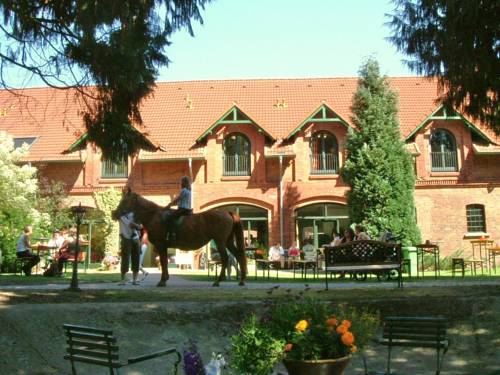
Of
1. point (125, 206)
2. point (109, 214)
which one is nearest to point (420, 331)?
point (125, 206)

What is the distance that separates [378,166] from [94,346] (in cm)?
1885

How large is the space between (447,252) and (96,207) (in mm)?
15926

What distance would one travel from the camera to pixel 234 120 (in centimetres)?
2638

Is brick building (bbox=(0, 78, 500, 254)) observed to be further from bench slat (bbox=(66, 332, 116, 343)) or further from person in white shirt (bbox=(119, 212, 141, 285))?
bench slat (bbox=(66, 332, 116, 343))

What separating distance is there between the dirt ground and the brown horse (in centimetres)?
375

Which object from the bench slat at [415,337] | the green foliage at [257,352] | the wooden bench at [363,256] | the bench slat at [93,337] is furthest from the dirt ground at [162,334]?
the wooden bench at [363,256]

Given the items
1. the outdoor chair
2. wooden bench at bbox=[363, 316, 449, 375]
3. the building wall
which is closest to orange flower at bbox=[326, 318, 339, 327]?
wooden bench at bbox=[363, 316, 449, 375]

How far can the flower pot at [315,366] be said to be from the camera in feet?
16.4

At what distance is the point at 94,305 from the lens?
8.53 meters

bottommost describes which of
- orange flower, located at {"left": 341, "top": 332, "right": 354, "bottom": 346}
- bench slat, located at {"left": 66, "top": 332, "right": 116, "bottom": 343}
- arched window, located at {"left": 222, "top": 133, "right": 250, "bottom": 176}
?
bench slat, located at {"left": 66, "top": 332, "right": 116, "bottom": 343}

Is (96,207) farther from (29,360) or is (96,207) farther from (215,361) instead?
(215,361)

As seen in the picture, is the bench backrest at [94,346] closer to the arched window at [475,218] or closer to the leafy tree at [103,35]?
the leafy tree at [103,35]

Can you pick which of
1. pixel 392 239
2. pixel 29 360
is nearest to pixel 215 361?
pixel 29 360

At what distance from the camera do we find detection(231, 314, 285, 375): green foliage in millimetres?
4953
